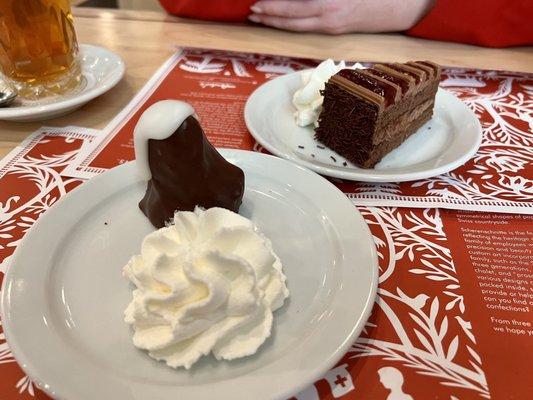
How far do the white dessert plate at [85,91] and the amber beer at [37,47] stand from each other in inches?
1.9

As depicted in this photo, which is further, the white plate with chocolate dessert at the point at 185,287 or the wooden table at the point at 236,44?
the wooden table at the point at 236,44

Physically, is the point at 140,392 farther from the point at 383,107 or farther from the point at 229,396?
the point at 383,107

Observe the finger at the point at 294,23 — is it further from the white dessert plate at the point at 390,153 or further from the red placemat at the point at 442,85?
the white dessert plate at the point at 390,153

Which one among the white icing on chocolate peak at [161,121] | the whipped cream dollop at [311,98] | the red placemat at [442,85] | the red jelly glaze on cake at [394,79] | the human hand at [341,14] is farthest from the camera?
the human hand at [341,14]

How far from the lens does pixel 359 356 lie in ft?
2.25

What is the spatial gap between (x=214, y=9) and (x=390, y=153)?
3.55 ft

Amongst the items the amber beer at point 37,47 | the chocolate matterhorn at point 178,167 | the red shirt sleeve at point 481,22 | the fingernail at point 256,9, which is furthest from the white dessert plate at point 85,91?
the red shirt sleeve at point 481,22

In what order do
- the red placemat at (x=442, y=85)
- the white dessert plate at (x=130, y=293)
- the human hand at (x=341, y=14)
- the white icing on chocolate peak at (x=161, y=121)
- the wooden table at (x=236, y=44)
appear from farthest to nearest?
the human hand at (x=341, y=14) → the wooden table at (x=236, y=44) → the red placemat at (x=442, y=85) → the white icing on chocolate peak at (x=161, y=121) → the white dessert plate at (x=130, y=293)

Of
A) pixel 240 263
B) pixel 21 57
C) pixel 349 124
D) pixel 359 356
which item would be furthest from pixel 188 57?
pixel 359 356

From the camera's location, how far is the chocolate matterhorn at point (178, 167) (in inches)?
31.0

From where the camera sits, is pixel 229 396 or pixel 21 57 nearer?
pixel 229 396

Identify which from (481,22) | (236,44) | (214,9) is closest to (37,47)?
(236,44)

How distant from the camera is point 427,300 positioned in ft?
2.55

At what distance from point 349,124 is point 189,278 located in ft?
2.21
